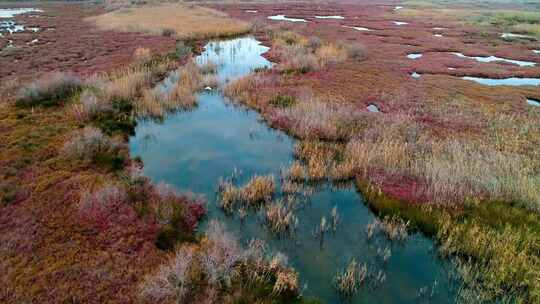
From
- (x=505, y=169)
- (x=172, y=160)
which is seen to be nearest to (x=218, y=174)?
(x=172, y=160)

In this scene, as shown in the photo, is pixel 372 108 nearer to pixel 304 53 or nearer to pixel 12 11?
pixel 304 53

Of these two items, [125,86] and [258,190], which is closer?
[258,190]

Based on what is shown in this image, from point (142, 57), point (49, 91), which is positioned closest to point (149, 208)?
point (49, 91)

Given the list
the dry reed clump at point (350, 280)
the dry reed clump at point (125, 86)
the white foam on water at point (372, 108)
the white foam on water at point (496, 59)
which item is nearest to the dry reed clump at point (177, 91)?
the dry reed clump at point (125, 86)

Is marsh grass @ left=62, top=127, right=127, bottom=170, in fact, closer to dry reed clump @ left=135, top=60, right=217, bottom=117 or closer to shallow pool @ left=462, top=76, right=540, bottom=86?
dry reed clump @ left=135, top=60, right=217, bottom=117

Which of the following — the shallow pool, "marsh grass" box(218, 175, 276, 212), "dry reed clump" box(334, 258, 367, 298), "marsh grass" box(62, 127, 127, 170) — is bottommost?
"dry reed clump" box(334, 258, 367, 298)

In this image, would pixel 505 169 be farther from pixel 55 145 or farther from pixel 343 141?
pixel 55 145

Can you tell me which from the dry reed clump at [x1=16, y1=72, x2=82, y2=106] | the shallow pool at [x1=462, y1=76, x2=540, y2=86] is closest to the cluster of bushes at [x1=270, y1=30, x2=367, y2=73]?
the shallow pool at [x1=462, y1=76, x2=540, y2=86]

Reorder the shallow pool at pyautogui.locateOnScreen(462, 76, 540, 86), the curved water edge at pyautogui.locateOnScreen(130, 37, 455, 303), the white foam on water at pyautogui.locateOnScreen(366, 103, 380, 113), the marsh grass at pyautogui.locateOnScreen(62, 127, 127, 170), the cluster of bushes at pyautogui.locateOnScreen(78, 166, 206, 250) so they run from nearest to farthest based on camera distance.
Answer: the curved water edge at pyautogui.locateOnScreen(130, 37, 455, 303), the cluster of bushes at pyautogui.locateOnScreen(78, 166, 206, 250), the marsh grass at pyautogui.locateOnScreen(62, 127, 127, 170), the white foam on water at pyautogui.locateOnScreen(366, 103, 380, 113), the shallow pool at pyautogui.locateOnScreen(462, 76, 540, 86)
